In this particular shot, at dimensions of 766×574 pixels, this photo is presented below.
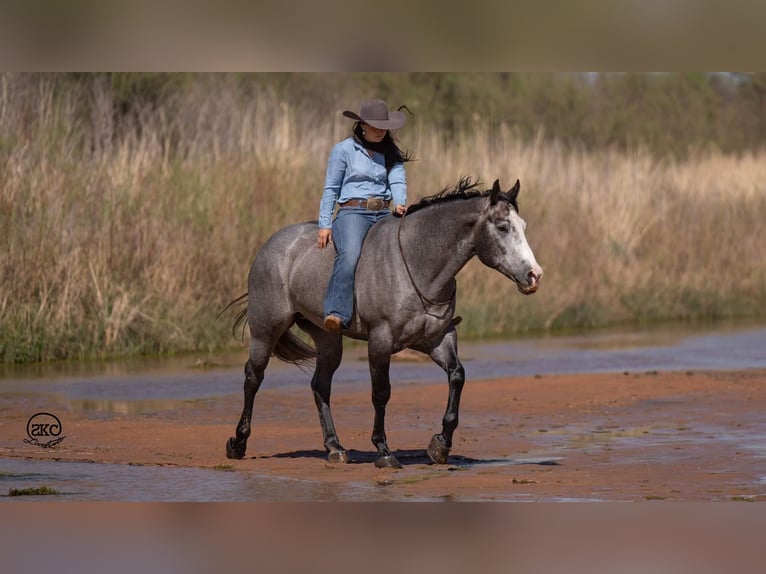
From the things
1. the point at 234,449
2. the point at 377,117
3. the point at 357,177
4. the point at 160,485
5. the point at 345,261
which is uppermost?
the point at 377,117

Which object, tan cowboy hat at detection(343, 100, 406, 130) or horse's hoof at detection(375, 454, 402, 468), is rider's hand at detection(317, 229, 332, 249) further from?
horse's hoof at detection(375, 454, 402, 468)

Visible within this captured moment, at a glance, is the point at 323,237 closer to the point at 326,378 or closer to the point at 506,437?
the point at 326,378

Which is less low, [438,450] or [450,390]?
[450,390]

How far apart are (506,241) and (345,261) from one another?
1172mm

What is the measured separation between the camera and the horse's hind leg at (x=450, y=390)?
997 cm

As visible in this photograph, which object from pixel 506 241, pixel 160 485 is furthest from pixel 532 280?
pixel 160 485

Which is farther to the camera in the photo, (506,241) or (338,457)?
(338,457)

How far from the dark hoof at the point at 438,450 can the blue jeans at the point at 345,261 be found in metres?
0.99

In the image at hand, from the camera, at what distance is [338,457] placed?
10.6 metres

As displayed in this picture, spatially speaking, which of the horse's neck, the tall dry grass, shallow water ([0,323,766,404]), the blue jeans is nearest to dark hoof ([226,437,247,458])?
the blue jeans

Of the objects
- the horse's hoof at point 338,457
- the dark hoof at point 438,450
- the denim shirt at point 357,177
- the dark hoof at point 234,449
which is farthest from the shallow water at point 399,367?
the dark hoof at point 438,450

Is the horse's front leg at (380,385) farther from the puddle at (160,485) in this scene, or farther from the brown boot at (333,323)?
the puddle at (160,485)

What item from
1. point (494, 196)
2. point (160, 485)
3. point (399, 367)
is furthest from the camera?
point (399, 367)
